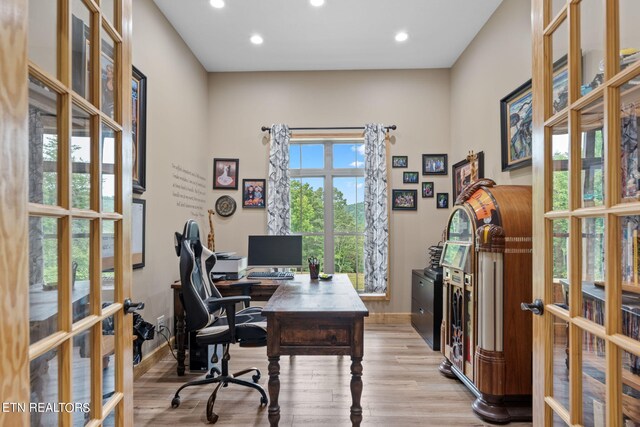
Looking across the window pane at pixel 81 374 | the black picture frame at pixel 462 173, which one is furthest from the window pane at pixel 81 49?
the black picture frame at pixel 462 173

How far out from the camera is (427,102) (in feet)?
14.3

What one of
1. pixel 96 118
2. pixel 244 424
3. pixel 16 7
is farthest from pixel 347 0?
pixel 244 424

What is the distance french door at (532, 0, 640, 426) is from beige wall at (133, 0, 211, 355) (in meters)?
2.85

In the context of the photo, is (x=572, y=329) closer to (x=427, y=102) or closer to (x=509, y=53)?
(x=509, y=53)

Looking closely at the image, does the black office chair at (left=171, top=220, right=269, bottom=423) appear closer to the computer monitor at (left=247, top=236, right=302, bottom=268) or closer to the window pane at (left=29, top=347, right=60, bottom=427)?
the computer monitor at (left=247, top=236, right=302, bottom=268)

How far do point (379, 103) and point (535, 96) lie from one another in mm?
3151

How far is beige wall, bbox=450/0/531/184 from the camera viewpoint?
2766 mm

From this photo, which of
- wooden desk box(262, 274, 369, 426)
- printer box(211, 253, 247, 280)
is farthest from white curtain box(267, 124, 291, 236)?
wooden desk box(262, 274, 369, 426)

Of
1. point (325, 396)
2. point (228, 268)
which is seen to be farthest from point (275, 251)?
point (325, 396)

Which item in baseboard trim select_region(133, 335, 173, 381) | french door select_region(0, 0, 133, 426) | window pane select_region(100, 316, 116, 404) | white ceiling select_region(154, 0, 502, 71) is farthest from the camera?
white ceiling select_region(154, 0, 502, 71)

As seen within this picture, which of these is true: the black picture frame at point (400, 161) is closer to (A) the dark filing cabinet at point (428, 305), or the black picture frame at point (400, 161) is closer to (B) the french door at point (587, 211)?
(A) the dark filing cabinet at point (428, 305)

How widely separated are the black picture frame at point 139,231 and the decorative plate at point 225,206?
1.51 meters

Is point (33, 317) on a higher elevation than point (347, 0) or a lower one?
lower

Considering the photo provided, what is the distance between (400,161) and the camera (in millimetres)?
4344
